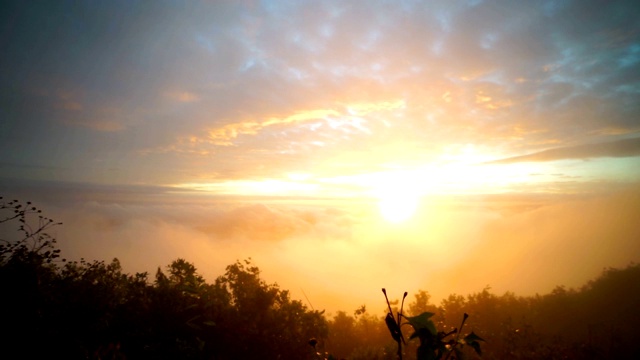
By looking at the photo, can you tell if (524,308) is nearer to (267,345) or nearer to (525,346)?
(525,346)

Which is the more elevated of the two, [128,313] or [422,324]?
[422,324]

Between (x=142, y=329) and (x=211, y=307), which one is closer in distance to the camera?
(x=142, y=329)

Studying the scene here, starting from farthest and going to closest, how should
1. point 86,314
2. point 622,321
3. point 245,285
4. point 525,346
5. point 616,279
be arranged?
1. point 616,279
2. point 622,321
3. point 525,346
4. point 245,285
5. point 86,314

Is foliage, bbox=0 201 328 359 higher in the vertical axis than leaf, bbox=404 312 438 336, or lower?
lower

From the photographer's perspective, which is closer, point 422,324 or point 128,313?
point 422,324

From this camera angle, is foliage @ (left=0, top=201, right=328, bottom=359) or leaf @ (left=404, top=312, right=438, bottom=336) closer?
leaf @ (left=404, top=312, right=438, bottom=336)

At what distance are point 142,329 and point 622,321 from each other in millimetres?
47707

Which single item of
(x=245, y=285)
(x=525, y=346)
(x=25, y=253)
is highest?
(x=25, y=253)

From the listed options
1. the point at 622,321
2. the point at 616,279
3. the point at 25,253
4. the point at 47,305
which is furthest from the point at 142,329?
the point at 616,279

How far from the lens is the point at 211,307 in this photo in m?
13.9

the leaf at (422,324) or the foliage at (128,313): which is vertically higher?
the leaf at (422,324)

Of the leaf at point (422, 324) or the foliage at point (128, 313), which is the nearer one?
the leaf at point (422, 324)

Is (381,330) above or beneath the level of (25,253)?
beneath

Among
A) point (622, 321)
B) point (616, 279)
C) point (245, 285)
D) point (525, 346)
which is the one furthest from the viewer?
point (616, 279)
